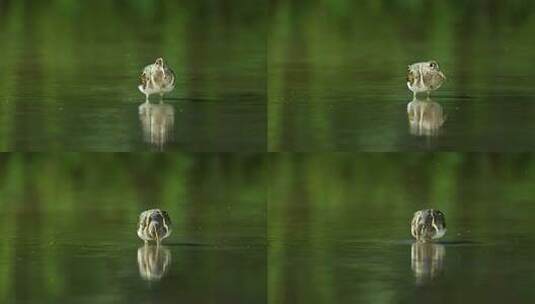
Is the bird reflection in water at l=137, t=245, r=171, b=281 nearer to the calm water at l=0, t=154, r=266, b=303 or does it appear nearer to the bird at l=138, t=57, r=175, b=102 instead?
the calm water at l=0, t=154, r=266, b=303

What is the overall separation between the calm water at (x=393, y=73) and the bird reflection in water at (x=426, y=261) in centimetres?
23

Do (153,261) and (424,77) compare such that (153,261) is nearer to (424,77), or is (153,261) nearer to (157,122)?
(157,122)

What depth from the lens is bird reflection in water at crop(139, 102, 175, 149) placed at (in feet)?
Answer: 18.0

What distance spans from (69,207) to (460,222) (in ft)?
2.94

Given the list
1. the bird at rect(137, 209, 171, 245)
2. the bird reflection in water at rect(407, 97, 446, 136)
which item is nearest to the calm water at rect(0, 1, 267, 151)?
the bird at rect(137, 209, 171, 245)

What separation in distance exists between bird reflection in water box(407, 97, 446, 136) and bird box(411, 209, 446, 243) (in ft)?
0.60

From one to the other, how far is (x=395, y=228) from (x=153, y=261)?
0.56 metres

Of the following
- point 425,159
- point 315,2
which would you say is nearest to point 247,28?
point 315,2

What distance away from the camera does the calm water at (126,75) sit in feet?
18.0

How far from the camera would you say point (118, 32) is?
558cm

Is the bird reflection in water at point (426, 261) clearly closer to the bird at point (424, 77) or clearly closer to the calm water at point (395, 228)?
the calm water at point (395, 228)

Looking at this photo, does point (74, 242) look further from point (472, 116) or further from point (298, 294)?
point (472, 116)

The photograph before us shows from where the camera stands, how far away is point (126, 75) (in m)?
5.57

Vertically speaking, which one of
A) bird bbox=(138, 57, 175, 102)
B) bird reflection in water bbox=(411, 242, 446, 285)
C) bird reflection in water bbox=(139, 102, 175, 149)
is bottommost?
bird reflection in water bbox=(411, 242, 446, 285)
